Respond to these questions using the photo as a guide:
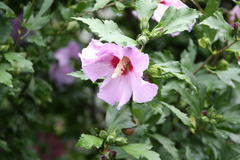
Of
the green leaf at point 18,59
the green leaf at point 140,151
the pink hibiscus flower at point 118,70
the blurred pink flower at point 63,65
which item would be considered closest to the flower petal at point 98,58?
the pink hibiscus flower at point 118,70

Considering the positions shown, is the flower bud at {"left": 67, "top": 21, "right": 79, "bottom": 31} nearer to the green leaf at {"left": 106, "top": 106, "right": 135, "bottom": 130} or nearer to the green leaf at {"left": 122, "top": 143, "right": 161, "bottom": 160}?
the green leaf at {"left": 106, "top": 106, "right": 135, "bottom": 130}

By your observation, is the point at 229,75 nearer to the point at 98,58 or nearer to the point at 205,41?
the point at 205,41

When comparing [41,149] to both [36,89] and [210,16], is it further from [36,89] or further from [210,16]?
[210,16]

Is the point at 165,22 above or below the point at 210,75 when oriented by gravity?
above

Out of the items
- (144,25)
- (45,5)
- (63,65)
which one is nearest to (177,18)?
(144,25)

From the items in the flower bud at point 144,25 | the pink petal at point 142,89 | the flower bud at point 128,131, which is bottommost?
the flower bud at point 128,131

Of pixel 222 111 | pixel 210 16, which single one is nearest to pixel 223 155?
pixel 222 111

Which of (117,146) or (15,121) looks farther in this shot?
(15,121)

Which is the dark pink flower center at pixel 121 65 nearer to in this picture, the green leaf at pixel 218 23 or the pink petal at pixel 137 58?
the pink petal at pixel 137 58
